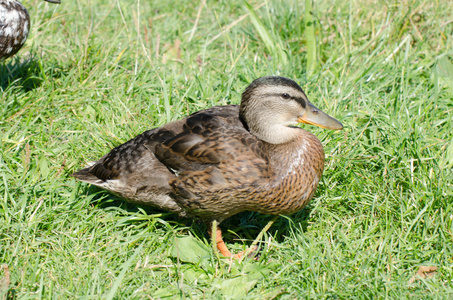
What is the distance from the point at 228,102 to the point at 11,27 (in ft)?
6.52

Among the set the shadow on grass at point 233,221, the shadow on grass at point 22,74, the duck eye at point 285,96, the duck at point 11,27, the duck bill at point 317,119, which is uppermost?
the duck at point 11,27

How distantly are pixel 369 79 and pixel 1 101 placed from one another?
3.21 meters

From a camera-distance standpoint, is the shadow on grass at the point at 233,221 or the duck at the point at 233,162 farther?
the shadow on grass at the point at 233,221

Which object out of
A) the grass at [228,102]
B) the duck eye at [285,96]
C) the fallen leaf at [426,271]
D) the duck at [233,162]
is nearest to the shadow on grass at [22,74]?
the grass at [228,102]

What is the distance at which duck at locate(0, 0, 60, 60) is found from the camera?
399 centimetres

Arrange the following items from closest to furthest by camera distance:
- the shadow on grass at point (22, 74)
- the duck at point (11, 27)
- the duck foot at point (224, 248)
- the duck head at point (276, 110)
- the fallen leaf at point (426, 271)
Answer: the fallen leaf at point (426, 271) < the duck head at point (276, 110) < the duck foot at point (224, 248) < the duck at point (11, 27) < the shadow on grass at point (22, 74)

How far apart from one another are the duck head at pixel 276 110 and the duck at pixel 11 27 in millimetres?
2302

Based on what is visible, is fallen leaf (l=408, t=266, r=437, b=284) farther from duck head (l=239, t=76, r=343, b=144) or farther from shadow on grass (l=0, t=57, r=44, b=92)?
shadow on grass (l=0, t=57, r=44, b=92)

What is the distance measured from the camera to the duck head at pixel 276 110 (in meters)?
2.88

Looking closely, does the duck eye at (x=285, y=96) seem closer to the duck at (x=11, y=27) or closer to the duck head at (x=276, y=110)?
the duck head at (x=276, y=110)

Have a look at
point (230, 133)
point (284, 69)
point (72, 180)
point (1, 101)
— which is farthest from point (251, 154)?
point (1, 101)

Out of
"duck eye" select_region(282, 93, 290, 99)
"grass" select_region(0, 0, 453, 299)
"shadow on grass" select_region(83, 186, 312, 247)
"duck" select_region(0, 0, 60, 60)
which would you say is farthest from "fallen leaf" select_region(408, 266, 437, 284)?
"duck" select_region(0, 0, 60, 60)

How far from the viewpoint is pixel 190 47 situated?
5.13m

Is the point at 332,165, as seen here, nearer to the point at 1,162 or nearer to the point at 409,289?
the point at 409,289
